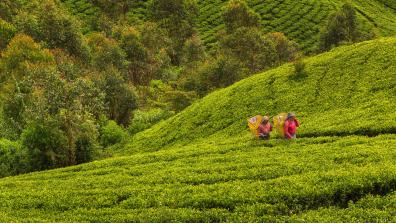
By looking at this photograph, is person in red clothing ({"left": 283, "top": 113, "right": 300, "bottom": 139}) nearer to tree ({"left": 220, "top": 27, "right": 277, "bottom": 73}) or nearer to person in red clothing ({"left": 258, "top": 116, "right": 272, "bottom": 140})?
person in red clothing ({"left": 258, "top": 116, "right": 272, "bottom": 140})

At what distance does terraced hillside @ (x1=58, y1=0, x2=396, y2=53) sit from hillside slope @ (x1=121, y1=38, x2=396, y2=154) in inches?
1784

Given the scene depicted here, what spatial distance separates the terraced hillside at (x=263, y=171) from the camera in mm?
14680

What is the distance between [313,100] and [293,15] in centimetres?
6434

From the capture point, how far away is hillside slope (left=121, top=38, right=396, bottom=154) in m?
25.2

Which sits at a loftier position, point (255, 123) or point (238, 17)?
point (238, 17)

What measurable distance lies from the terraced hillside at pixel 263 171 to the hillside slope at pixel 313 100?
0.31 feet

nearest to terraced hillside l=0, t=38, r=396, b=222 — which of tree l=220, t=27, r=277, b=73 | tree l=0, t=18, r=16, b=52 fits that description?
tree l=220, t=27, r=277, b=73

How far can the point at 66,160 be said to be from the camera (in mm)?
29297

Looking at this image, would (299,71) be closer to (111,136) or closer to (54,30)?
(111,136)

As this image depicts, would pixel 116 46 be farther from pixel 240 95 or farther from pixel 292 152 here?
pixel 292 152

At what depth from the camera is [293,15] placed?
297 feet

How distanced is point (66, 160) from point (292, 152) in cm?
1608

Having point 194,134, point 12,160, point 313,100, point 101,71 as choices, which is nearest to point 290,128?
point 313,100

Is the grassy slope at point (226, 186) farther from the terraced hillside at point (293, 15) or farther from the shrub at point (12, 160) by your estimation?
the terraced hillside at point (293, 15)
